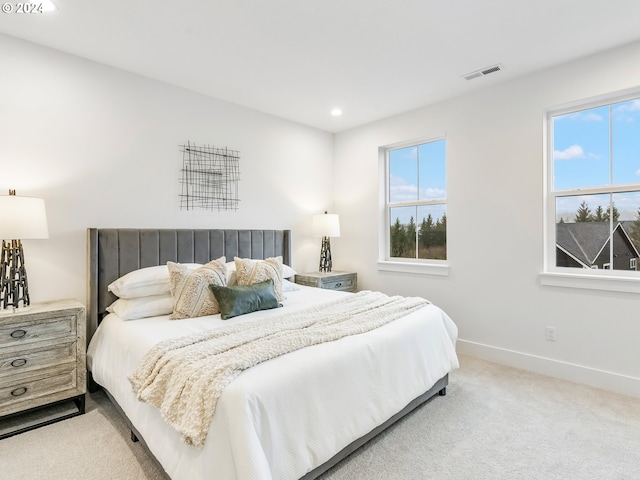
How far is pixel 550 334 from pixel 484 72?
2.34 m

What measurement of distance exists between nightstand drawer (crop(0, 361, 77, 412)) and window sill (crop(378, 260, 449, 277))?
→ 312 centimetres

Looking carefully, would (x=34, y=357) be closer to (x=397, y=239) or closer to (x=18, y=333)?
(x=18, y=333)

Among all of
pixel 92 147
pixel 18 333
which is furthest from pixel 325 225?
pixel 18 333

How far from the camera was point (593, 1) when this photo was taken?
2082mm

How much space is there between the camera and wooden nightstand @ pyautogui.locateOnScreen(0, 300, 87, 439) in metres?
2.10

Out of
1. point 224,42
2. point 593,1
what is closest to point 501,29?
point 593,1

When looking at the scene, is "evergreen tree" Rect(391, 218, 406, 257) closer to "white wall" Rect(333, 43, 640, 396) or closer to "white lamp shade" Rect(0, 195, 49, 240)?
"white wall" Rect(333, 43, 640, 396)

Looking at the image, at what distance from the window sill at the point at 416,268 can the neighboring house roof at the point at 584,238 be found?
3.43 ft

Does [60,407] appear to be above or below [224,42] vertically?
below

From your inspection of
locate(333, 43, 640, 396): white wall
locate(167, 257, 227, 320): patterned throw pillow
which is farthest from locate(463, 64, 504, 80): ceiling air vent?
locate(167, 257, 227, 320): patterned throw pillow

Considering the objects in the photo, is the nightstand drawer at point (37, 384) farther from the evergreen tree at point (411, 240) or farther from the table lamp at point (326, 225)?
the evergreen tree at point (411, 240)

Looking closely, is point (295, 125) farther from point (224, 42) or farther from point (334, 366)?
point (334, 366)

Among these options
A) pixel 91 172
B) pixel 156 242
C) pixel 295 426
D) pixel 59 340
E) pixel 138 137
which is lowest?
pixel 295 426

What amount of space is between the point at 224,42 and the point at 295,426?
2.54 metres
